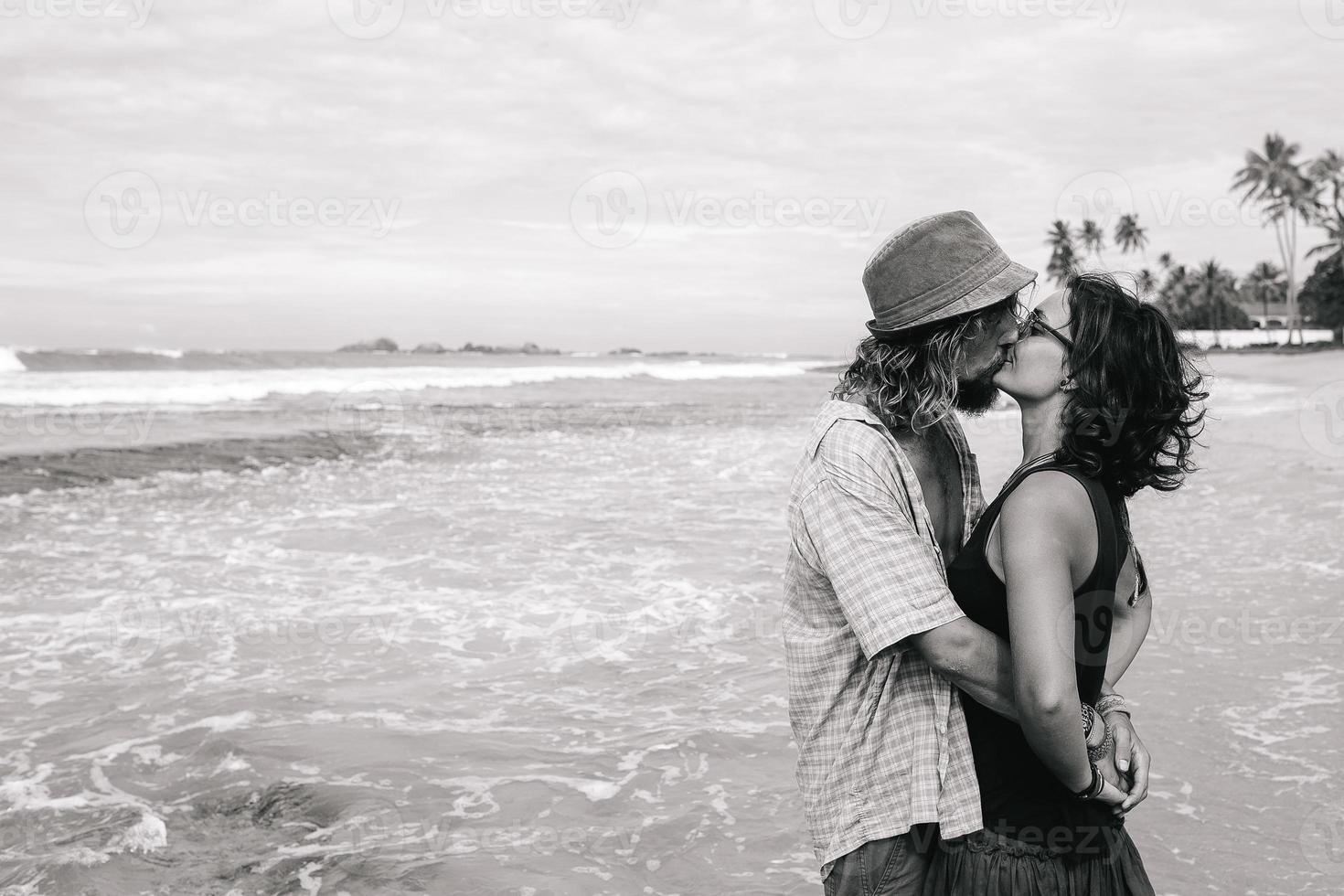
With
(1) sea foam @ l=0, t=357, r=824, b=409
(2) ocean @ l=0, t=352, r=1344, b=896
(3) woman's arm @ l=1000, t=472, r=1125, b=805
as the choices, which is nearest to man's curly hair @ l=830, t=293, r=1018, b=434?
(3) woman's arm @ l=1000, t=472, r=1125, b=805

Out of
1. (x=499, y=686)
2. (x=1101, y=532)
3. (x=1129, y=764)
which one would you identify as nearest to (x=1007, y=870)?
(x=1129, y=764)

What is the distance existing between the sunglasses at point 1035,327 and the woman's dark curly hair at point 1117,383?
33 mm

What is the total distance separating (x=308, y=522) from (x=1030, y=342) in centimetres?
974

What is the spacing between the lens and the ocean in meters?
3.84

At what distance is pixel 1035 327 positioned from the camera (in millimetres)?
2025

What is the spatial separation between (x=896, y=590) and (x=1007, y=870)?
2.02 ft

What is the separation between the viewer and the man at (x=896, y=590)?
5.97 ft

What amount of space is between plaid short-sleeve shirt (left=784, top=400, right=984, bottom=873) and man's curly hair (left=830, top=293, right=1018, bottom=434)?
0.07m

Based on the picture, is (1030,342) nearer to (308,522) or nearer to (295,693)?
(295,693)

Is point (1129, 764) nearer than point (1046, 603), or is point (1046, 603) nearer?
point (1046, 603)

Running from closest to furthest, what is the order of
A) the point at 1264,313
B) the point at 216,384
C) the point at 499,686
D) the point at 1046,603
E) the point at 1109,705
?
1. the point at 1046,603
2. the point at 1109,705
3. the point at 499,686
4. the point at 216,384
5. the point at 1264,313

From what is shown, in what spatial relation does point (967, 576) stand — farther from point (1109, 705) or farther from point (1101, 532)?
point (1109, 705)

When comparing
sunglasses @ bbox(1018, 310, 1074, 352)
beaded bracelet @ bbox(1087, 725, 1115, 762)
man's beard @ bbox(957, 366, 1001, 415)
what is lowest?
beaded bracelet @ bbox(1087, 725, 1115, 762)

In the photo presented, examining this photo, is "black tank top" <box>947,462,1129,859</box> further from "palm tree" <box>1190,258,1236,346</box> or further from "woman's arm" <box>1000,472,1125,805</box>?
"palm tree" <box>1190,258,1236,346</box>
